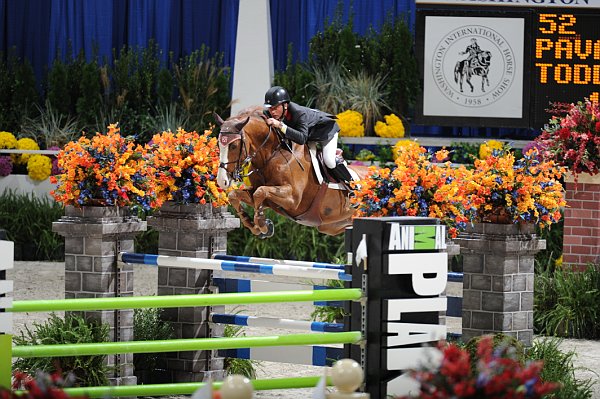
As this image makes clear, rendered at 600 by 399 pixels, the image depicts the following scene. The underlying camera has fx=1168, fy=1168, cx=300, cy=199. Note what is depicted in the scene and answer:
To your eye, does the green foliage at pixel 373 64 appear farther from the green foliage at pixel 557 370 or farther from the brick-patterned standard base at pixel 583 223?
the green foliage at pixel 557 370

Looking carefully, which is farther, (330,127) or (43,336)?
(330,127)

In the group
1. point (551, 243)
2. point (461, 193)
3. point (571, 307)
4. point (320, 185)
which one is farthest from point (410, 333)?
point (551, 243)

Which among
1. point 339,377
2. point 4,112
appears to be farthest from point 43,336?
point 4,112

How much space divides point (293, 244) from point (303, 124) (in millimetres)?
4656

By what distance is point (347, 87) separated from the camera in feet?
53.3

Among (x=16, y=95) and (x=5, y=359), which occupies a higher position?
(x=16, y=95)

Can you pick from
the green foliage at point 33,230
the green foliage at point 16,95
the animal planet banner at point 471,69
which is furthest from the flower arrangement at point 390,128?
the green foliage at point 16,95

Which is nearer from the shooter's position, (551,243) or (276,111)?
(276,111)

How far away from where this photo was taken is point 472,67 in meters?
15.8

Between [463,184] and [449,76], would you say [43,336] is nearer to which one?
[463,184]

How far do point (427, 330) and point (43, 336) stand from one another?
10.2 ft

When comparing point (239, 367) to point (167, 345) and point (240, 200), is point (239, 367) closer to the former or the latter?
point (240, 200)

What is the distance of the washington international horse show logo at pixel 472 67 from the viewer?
15.5 metres

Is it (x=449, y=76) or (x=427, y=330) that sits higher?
(x=449, y=76)
